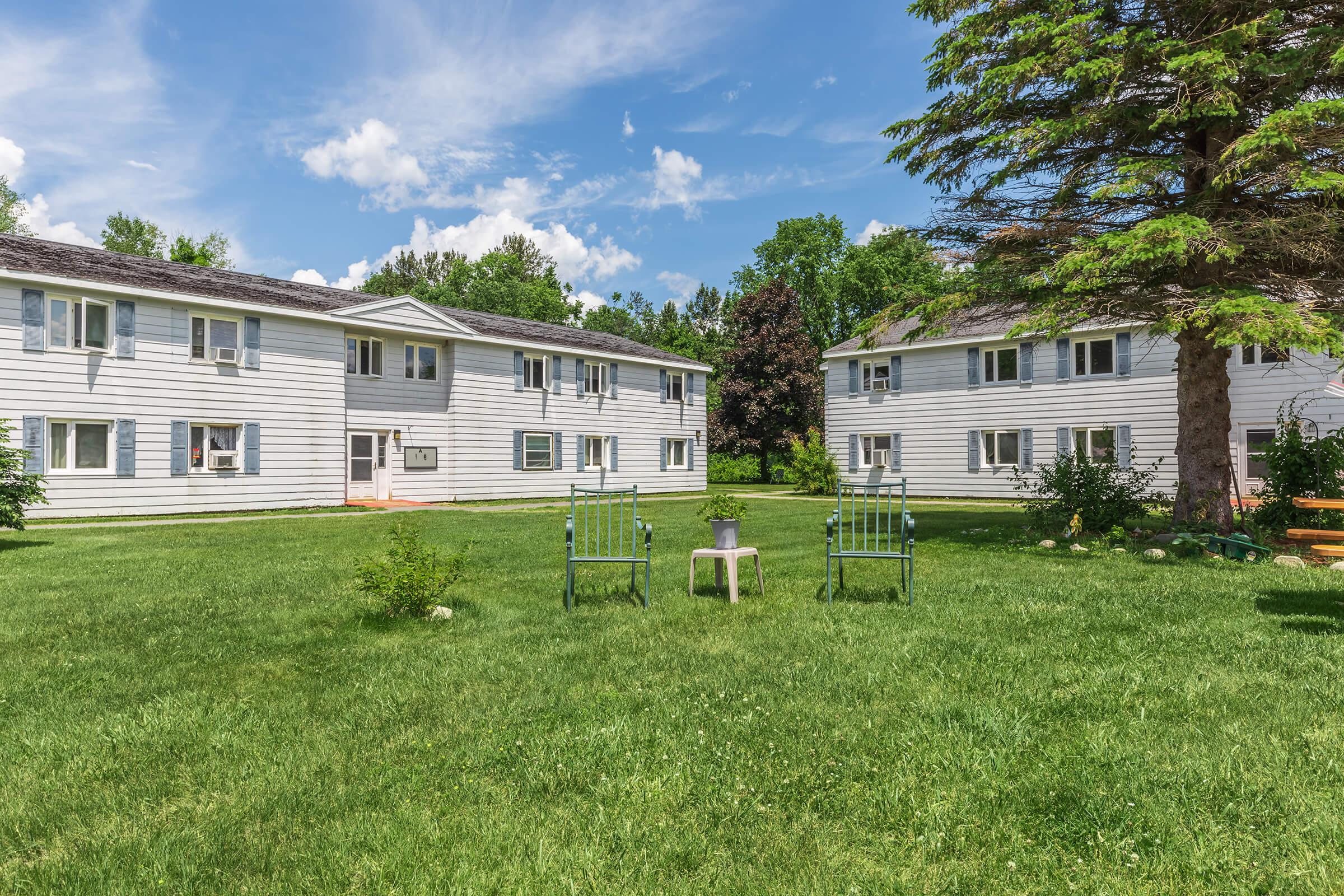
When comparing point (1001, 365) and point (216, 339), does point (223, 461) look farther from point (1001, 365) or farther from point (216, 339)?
point (1001, 365)

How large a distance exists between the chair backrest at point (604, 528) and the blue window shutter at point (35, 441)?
38.1 feet

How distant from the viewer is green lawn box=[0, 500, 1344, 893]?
8.54ft

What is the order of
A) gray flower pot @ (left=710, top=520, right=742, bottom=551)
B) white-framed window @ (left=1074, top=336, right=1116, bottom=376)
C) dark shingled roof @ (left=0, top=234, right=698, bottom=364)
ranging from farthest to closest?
white-framed window @ (left=1074, top=336, right=1116, bottom=376)
dark shingled roof @ (left=0, top=234, right=698, bottom=364)
gray flower pot @ (left=710, top=520, right=742, bottom=551)

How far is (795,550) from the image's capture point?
35.4ft

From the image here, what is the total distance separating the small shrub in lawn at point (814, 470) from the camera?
1029 inches

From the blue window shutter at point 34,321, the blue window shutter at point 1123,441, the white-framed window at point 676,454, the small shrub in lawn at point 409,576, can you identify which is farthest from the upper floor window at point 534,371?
the small shrub in lawn at point 409,576

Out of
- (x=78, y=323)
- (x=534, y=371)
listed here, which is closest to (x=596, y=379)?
(x=534, y=371)

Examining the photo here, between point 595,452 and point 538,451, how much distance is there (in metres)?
2.48

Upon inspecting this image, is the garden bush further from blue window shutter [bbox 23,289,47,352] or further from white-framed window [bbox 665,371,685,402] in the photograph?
blue window shutter [bbox 23,289,47,352]

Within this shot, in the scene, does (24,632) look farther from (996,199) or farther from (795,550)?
(996,199)

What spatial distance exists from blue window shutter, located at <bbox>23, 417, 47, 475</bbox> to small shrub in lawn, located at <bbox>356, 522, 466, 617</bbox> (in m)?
14.5

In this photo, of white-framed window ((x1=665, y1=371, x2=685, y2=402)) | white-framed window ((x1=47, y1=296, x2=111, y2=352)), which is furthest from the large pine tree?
white-framed window ((x1=665, y1=371, x2=685, y2=402))

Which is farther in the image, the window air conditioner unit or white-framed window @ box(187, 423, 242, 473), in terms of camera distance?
the window air conditioner unit

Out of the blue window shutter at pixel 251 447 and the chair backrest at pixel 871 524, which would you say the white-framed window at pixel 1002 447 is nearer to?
the chair backrest at pixel 871 524
